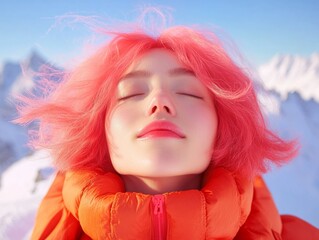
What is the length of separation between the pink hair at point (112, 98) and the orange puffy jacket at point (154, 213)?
0.06 metres

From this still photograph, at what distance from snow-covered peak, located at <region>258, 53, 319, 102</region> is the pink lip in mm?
1805

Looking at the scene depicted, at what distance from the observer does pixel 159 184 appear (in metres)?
0.85

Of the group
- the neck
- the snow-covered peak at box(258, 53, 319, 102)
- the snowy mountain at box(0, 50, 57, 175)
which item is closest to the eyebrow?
the neck

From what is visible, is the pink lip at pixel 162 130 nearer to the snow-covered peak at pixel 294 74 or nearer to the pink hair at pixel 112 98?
the pink hair at pixel 112 98

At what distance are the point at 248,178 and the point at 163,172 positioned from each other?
0.24m

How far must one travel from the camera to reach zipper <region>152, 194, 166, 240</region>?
0.76 metres

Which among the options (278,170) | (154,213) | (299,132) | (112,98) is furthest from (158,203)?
(299,132)

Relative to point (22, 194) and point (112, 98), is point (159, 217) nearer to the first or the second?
point (112, 98)

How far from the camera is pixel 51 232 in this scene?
93 cm

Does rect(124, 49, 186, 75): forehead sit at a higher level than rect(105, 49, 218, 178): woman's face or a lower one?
higher

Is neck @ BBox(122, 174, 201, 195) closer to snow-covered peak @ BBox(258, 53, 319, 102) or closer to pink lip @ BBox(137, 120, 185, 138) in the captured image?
pink lip @ BBox(137, 120, 185, 138)

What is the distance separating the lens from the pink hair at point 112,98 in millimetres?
869

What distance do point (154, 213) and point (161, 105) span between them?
0.68 ft

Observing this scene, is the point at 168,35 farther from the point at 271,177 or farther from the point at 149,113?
the point at 271,177
